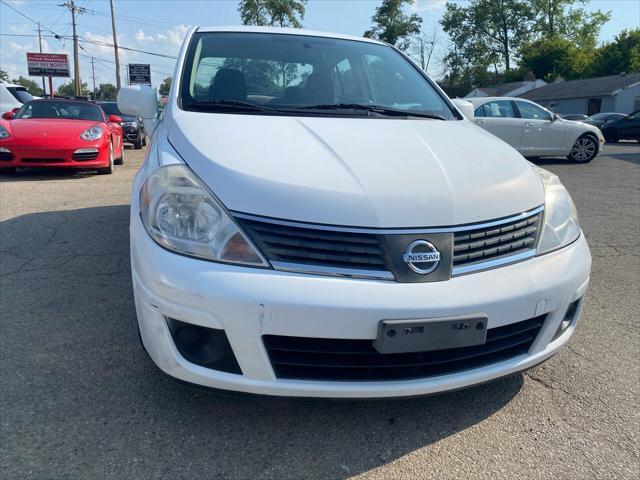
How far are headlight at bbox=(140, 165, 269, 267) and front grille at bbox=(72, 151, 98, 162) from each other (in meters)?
6.79

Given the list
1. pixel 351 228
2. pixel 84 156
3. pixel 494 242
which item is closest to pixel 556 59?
pixel 84 156

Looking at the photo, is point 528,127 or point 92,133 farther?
point 528,127

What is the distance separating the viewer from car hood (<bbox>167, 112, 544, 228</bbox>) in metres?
1.74

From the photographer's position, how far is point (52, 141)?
7.62 meters

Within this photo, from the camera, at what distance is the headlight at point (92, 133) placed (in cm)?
793

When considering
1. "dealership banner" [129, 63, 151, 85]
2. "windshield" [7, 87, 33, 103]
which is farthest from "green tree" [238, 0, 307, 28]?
"windshield" [7, 87, 33, 103]

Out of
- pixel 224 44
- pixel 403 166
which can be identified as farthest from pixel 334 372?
pixel 224 44

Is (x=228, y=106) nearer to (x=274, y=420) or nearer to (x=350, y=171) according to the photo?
(x=350, y=171)

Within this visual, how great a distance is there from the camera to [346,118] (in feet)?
8.41

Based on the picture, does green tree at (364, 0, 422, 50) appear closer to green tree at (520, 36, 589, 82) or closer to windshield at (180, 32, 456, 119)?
green tree at (520, 36, 589, 82)

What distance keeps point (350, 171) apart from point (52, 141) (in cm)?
725

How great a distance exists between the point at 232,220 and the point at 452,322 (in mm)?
838

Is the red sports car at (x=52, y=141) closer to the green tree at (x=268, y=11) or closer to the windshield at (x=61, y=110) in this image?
the windshield at (x=61, y=110)

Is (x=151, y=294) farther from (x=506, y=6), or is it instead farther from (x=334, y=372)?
(x=506, y=6)
